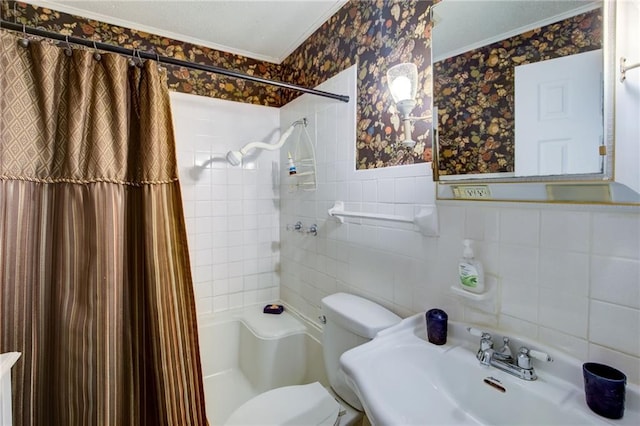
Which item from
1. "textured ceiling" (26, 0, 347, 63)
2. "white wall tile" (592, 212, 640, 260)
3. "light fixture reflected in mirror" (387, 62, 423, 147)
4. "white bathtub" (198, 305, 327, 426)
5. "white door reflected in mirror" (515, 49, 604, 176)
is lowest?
"white bathtub" (198, 305, 327, 426)

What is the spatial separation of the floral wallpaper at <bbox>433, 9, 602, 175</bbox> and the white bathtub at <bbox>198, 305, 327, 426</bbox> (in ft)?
4.27

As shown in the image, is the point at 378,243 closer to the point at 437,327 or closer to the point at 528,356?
the point at 437,327

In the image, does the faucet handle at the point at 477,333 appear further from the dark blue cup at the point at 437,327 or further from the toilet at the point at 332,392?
the toilet at the point at 332,392

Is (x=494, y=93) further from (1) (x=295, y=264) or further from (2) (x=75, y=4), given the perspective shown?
(2) (x=75, y=4)

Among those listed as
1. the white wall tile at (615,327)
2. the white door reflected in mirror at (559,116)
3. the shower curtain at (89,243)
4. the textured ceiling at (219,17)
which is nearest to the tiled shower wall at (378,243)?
the white wall tile at (615,327)

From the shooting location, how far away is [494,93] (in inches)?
34.1

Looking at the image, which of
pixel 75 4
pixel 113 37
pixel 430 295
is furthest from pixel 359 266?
pixel 75 4

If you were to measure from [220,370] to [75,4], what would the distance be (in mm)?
2346

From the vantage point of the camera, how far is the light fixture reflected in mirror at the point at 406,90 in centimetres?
109

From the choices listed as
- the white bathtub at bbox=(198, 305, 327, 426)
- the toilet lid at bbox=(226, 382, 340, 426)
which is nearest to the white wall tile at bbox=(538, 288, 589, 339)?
the toilet lid at bbox=(226, 382, 340, 426)

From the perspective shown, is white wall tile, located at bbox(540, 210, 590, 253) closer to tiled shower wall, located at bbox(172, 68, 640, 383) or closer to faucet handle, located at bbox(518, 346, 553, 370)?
tiled shower wall, located at bbox(172, 68, 640, 383)

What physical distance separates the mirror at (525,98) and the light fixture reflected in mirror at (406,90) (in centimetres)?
10

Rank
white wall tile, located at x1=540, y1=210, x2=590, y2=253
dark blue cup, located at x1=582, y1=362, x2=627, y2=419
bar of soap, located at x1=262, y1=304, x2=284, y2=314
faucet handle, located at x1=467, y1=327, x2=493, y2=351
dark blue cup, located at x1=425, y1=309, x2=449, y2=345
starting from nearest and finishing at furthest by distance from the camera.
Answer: dark blue cup, located at x1=582, y1=362, x2=627, y2=419
white wall tile, located at x1=540, y1=210, x2=590, y2=253
faucet handle, located at x1=467, y1=327, x2=493, y2=351
dark blue cup, located at x1=425, y1=309, x2=449, y2=345
bar of soap, located at x1=262, y1=304, x2=284, y2=314

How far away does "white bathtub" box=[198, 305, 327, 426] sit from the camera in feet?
5.62
